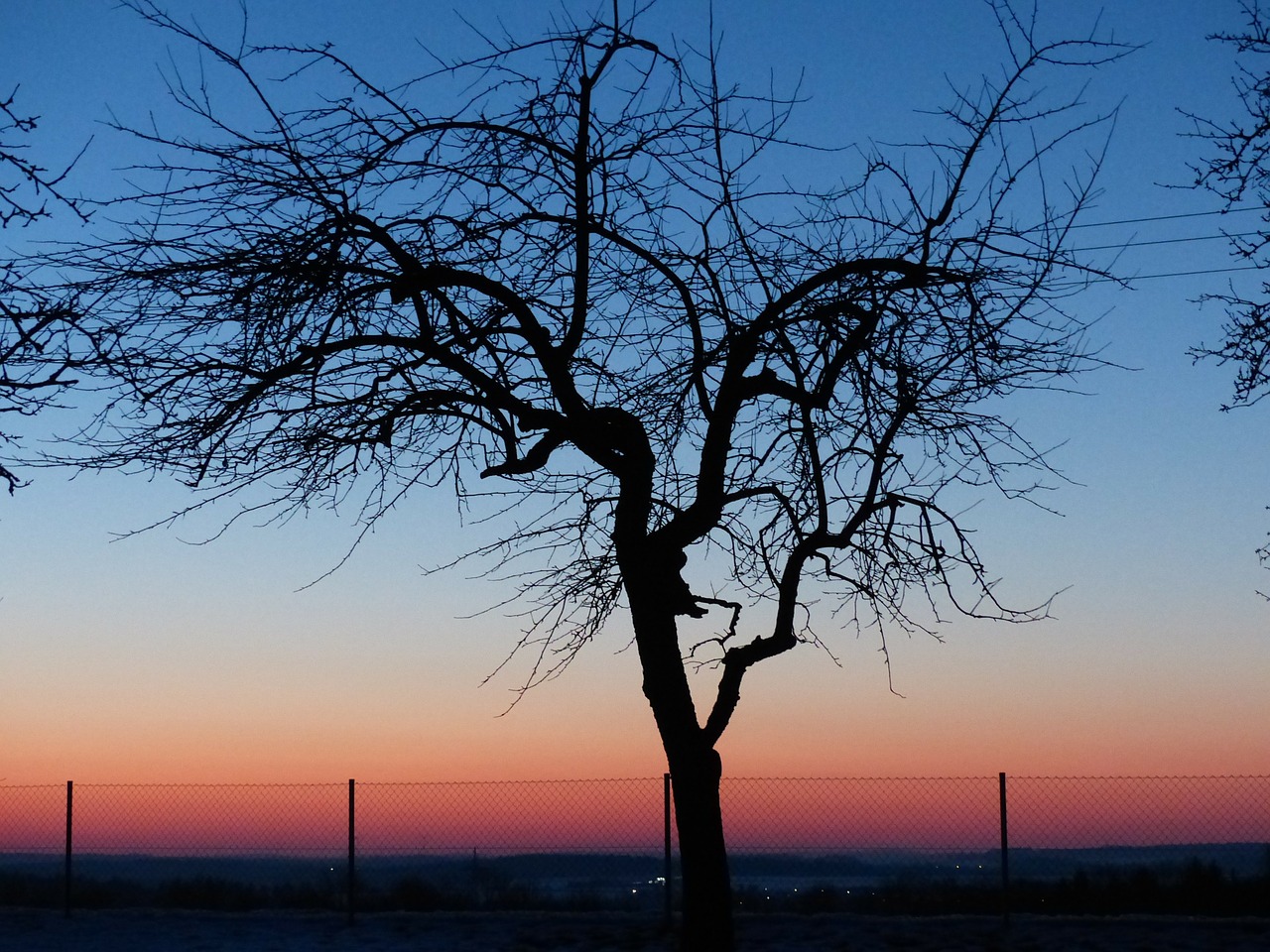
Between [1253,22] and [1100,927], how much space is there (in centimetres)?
759

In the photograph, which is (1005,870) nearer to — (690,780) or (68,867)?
(690,780)

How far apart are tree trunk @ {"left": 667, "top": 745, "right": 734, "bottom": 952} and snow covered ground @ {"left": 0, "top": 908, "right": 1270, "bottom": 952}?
8.91ft

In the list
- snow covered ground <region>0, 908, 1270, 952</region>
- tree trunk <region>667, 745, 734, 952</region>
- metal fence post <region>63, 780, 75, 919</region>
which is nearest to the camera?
tree trunk <region>667, 745, 734, 952</region>

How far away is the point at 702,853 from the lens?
8719 millimetres

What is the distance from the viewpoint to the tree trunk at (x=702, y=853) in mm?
8586

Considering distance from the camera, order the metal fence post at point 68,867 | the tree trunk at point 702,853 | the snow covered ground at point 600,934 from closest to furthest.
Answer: the tree trunk at point 702,853
the snow covered ground at point 600,934
the metal fence post at point 68,867

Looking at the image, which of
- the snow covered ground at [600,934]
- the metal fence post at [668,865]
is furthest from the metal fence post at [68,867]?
the metal fence post at [668,865]

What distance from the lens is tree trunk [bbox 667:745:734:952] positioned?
8.59 metres

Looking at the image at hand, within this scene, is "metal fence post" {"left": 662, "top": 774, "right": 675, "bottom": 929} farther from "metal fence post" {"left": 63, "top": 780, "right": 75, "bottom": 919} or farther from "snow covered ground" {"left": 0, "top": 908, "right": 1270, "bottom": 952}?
"metal fence post" {"left": 63, "top": 780, "right": 75, "bottom": 919}

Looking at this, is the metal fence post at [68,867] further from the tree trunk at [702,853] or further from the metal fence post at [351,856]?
the tree trunk at [702,853]

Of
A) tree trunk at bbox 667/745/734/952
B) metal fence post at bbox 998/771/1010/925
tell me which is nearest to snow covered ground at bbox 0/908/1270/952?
metal fence post at bbox 998/771/1010/925

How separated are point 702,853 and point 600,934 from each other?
3707 mm

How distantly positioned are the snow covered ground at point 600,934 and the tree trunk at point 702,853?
2.72 metres

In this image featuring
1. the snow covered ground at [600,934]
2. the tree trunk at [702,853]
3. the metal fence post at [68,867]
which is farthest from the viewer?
the metal fence post at [68,867]
